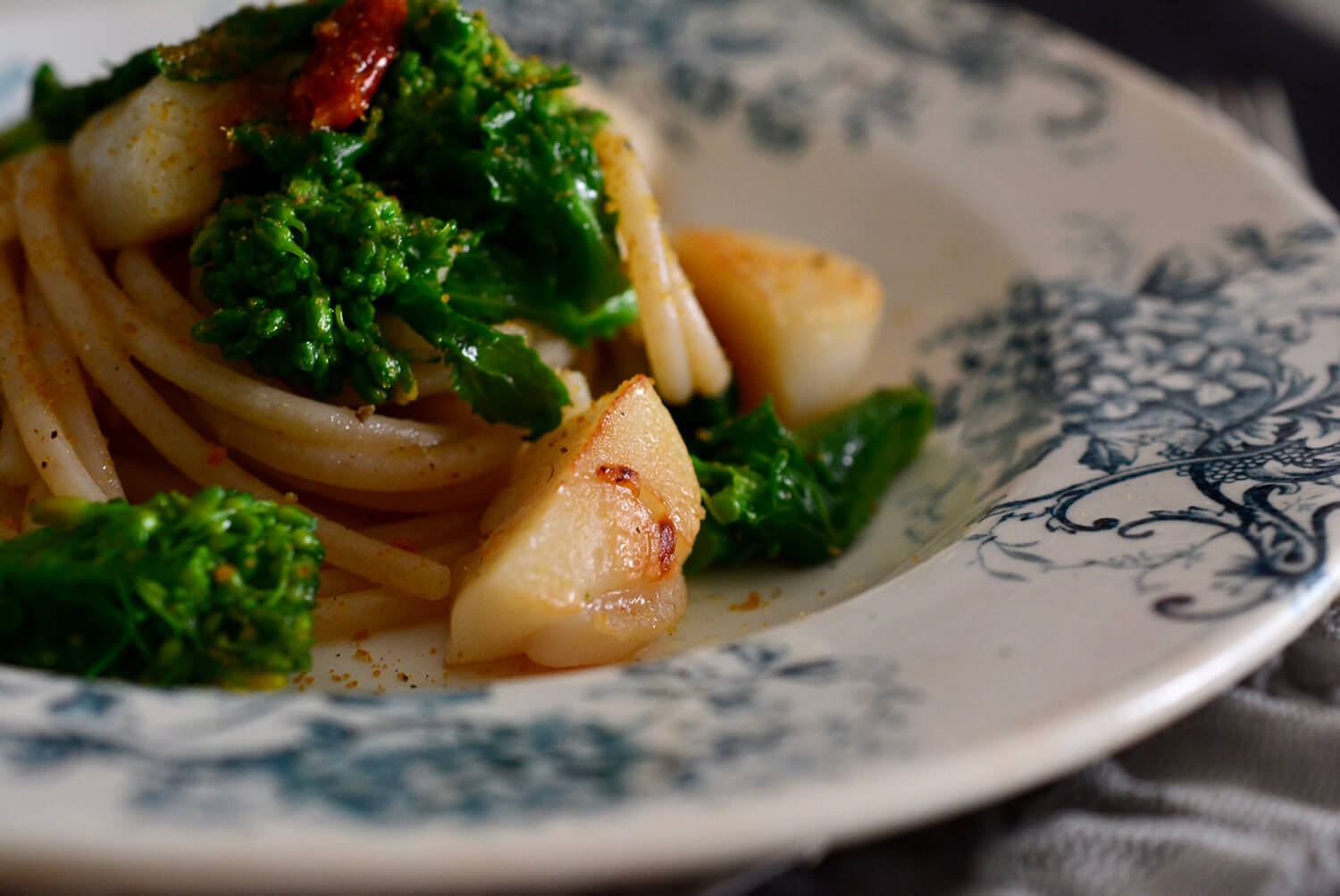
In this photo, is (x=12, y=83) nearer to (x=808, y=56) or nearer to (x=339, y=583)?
(x=339, y=583)

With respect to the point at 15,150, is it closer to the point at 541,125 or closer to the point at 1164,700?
the point at 541,125

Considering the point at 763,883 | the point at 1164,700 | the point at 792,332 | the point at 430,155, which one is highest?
the point at 430,155

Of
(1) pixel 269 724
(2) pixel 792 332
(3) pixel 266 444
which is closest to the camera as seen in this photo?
(1) pixel 269 724

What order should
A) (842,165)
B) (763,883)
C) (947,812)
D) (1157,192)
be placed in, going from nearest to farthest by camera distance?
(947,812) < (763,883) < (1157,192) < (842,165)

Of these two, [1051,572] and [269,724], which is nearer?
[269,724]

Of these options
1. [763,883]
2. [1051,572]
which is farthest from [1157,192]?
[763,883]

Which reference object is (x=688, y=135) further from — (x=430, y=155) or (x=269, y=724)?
(x=269, y=724)

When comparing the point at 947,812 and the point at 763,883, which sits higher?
the point at 947,812

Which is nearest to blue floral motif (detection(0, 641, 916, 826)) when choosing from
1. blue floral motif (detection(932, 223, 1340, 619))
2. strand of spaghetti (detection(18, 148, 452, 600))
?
blue floral motif (detection(932, 223, 1340, 619))
